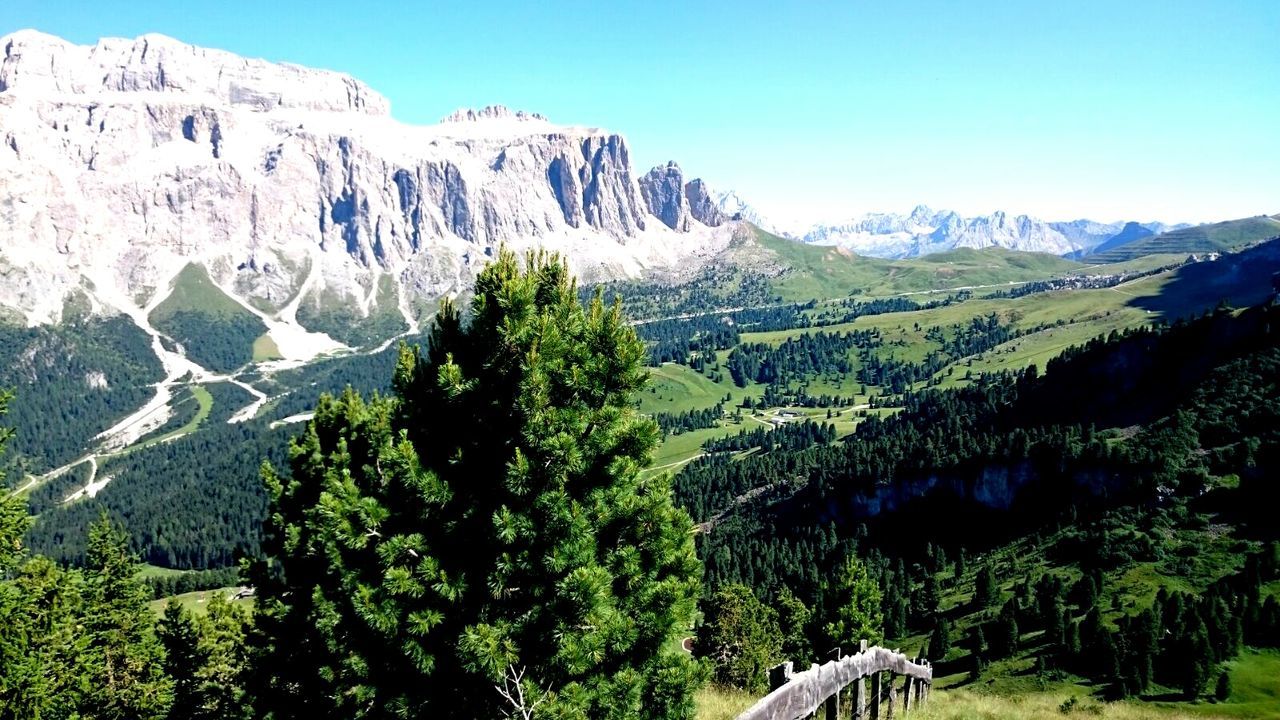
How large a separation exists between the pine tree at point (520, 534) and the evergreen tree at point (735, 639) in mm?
45469

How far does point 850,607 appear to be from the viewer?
51156mm

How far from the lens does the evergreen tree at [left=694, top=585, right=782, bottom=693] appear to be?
58062 mm

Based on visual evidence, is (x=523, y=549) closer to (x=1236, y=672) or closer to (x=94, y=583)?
→ (x=94, y=583)

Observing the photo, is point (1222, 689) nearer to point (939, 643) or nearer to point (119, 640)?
point (939, 643)

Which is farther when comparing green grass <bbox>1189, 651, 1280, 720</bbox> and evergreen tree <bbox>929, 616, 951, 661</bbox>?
evergreen tree <bbox>929, 616, 951, 661</bbox>

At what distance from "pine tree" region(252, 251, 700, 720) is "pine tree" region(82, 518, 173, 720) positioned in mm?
28251

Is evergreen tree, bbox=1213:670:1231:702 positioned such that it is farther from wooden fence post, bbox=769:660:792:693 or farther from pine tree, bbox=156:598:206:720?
pine tree, bbox=156:598:206:720

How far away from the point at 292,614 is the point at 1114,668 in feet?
294

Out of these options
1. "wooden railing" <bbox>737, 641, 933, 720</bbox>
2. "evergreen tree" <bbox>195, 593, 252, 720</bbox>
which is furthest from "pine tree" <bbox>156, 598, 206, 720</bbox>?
"wooden railing" <bbox>737, 641, 933, 720</bbox>

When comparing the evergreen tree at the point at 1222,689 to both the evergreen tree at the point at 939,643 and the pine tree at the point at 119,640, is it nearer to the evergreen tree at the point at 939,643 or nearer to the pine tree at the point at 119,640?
the evergreen tree at the point at 939,643

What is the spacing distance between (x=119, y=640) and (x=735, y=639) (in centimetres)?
4532

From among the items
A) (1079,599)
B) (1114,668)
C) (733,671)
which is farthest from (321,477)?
(1079,599)

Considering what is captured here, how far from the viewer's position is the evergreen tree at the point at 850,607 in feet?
164

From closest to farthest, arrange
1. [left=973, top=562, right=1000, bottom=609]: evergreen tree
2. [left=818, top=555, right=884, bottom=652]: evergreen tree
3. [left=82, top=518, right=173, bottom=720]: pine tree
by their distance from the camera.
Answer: [left=82, top=518, right=173, bottom=720]: pine tree, [left=818, top=555, right=884, bottom=652]: evergreen tree, [left=973, top=562, right=1000, bottom=609]: evergreen tree
